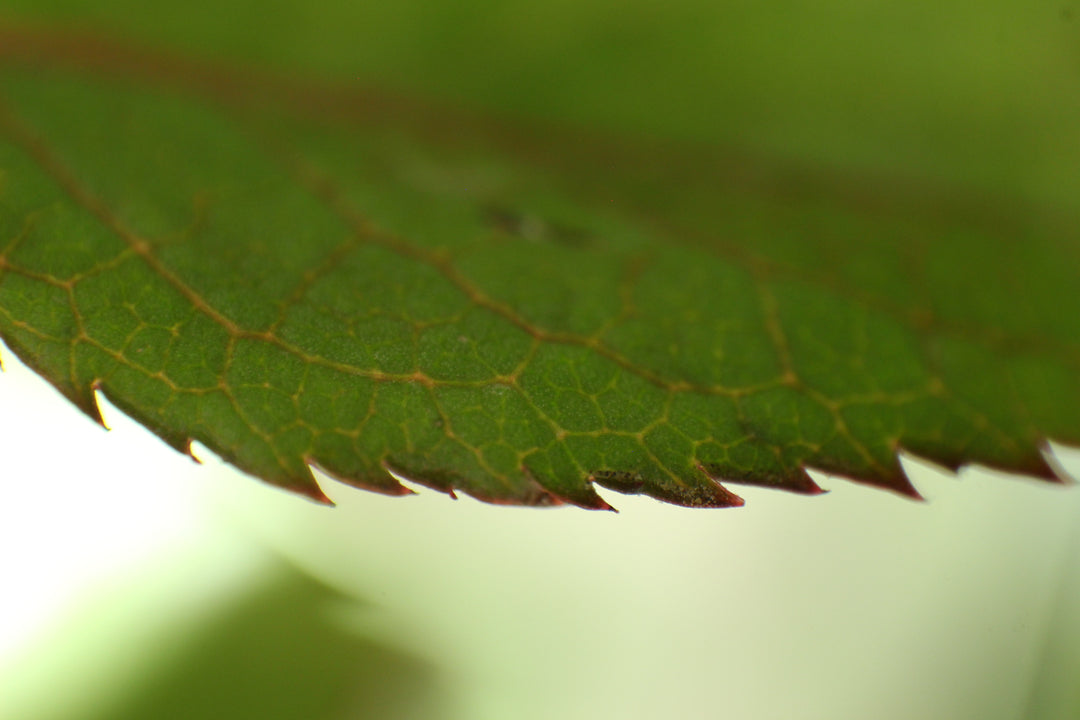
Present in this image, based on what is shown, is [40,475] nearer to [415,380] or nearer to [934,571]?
[415,380]

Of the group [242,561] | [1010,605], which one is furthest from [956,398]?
[242,561]

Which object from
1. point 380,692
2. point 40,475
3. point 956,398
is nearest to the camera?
point 956,398

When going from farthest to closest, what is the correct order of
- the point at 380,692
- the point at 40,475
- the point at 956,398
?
the point at 40,475 < the point at 380,692 < the point at 956,398

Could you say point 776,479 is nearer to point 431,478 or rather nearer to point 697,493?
point 697,493

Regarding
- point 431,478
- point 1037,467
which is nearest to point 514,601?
point 431,478

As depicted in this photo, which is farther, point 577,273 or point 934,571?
point 934,571

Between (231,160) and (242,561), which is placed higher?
(231,160)

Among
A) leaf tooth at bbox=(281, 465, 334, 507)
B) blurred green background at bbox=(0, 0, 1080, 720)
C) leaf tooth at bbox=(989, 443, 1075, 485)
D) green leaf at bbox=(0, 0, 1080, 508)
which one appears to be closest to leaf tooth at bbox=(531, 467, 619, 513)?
green leaf at bbox=(0, 0, 1080, 508)

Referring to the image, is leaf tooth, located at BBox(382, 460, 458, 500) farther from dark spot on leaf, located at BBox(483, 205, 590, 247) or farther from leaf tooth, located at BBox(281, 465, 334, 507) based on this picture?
dark spot on leaf, located at BBox(483, 205, 590, 247)
